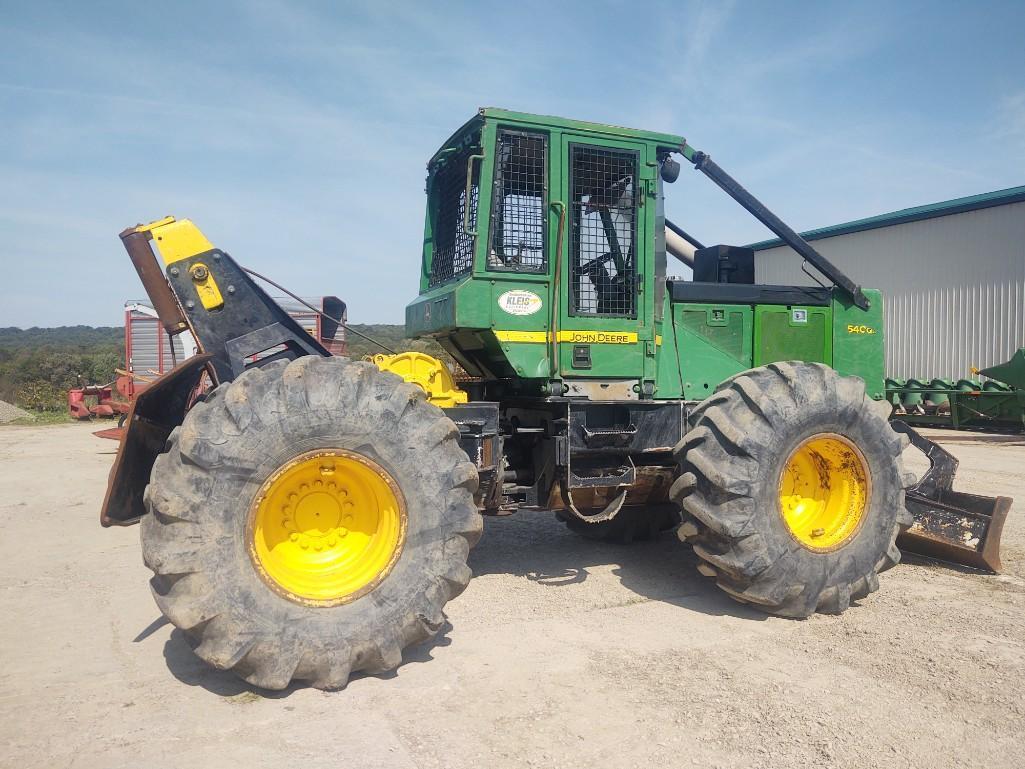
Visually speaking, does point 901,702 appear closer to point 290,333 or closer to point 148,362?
point 290,333

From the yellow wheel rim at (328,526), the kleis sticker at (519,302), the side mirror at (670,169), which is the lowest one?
the yellow wheel rim at (328,526)

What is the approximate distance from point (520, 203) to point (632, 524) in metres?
3.05

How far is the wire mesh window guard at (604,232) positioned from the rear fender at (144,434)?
8.24ft

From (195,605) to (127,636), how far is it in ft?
4.25

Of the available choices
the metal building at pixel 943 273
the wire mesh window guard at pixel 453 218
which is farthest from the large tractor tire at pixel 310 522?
the metal building at pixel 943 273

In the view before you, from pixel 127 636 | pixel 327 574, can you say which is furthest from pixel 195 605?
pixel 127 636

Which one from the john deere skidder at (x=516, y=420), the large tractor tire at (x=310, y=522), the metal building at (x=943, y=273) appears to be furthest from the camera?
the metal building at (x=943, y=273)

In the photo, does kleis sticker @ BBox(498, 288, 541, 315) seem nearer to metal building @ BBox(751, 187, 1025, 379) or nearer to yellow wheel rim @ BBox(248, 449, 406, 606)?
yellow wheel rim @ BBox(248, 449, 406, 606)

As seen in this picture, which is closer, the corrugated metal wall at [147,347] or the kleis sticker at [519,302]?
the kleis sticker at [519,302]

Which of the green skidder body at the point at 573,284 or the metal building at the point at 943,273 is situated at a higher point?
the metal building at the point at 943,273

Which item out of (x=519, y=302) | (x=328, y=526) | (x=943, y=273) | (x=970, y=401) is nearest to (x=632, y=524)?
(x=519, y=302)

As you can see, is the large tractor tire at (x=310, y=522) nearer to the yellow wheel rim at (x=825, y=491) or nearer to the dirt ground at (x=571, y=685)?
the dirt ground at (x=571, y=685)

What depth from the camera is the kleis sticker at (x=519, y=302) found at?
16.4ft

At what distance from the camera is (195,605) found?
139 inches
